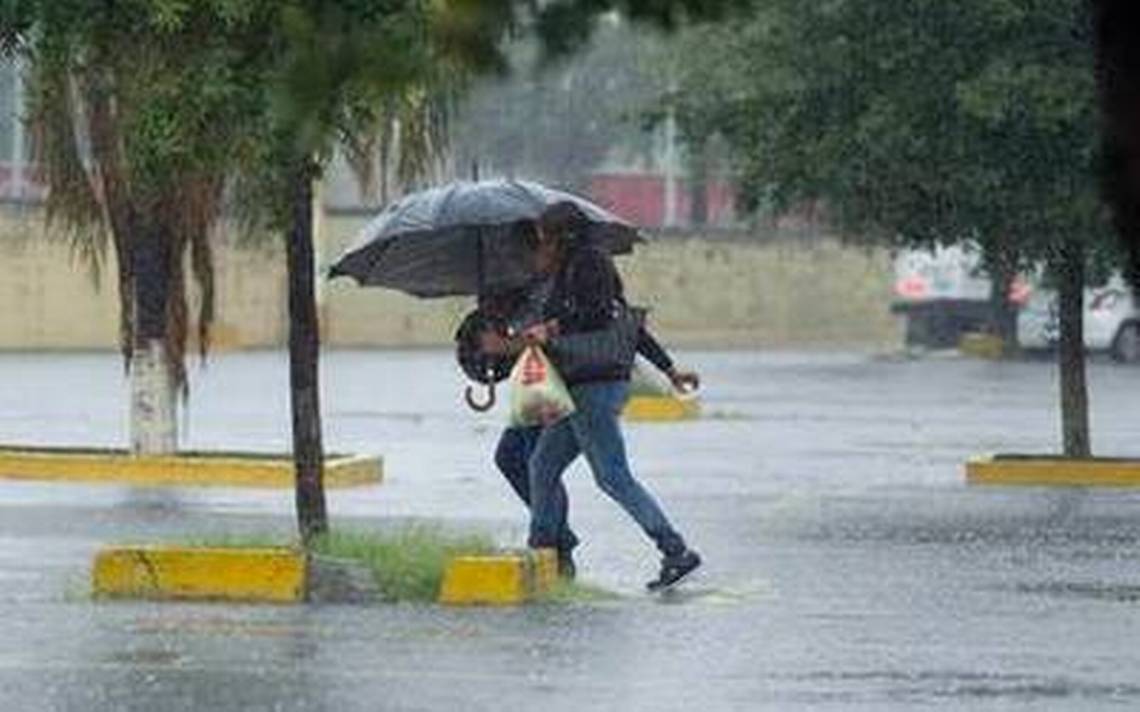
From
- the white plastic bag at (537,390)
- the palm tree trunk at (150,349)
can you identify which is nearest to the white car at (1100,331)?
the palm tree trunk at (150,349)

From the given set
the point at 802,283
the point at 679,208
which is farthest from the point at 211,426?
the point at 679,208

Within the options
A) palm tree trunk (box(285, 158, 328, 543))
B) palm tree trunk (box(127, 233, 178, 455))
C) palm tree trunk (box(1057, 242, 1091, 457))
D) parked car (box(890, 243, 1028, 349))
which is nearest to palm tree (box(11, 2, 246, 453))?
palm tree trunk (box(127, 233, 178, 455))

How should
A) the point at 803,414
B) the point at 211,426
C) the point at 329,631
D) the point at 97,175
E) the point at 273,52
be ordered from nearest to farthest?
1. the point at 273,52
2. the point at 329,631
3. the point at 97,175
4. the point at 211,426
5. the point at 803,414

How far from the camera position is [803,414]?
33219 millimetres

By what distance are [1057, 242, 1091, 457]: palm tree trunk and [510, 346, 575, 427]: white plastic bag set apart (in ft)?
28.3

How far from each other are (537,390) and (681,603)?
43.0 inches

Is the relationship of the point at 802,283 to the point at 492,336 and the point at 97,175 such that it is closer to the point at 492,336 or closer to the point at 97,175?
the point at 97,175

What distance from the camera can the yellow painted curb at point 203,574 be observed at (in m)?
13.4

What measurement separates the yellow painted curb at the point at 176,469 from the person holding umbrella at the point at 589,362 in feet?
23.2

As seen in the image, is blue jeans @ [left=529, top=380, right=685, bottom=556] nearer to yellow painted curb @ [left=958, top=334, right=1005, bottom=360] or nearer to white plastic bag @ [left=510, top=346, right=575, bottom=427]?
white plastic bag @ [left=510, top=346, right=575, bottom=427]

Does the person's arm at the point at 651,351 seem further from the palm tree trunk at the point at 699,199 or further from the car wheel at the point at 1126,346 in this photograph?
the palm tree trunk at the point at 699,199

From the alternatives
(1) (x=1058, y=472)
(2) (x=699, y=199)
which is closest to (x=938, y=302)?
(2) (x=699, y=199)

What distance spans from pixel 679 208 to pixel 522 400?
70.0 metres

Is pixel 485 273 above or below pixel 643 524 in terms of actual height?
above
